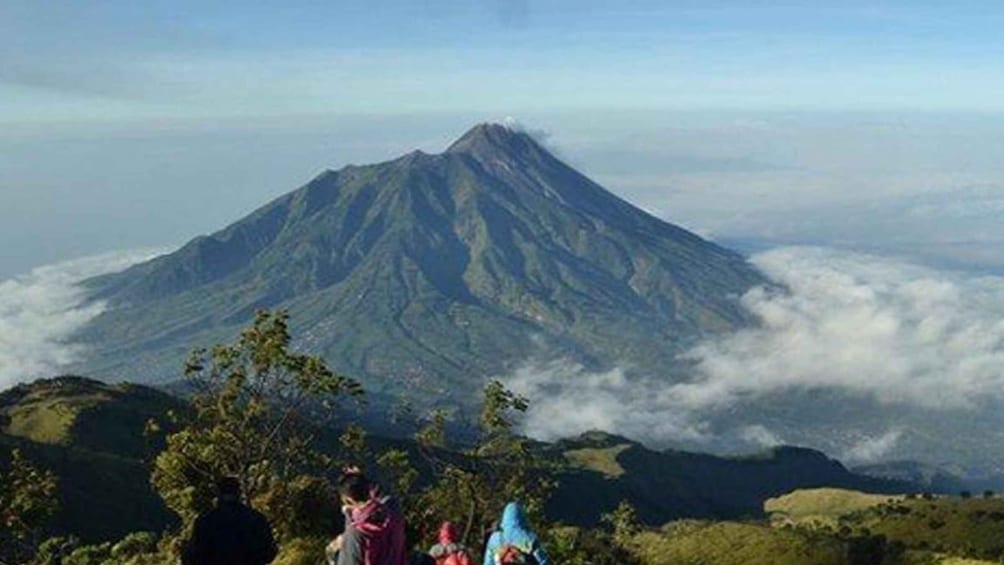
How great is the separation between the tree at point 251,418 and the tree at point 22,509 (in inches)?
146

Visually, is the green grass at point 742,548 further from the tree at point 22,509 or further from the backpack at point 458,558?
the backpack at point 458,558

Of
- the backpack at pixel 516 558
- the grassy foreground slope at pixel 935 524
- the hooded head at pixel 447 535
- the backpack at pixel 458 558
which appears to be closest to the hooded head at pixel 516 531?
the backpack at pixel 516 558

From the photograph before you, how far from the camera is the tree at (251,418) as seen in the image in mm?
35719

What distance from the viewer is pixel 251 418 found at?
36.8 meters

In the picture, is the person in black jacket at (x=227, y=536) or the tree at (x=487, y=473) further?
the tree at (x=487, y=473)

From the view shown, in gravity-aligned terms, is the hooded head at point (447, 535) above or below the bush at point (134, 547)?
above

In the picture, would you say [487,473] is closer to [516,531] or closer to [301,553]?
[301,553]

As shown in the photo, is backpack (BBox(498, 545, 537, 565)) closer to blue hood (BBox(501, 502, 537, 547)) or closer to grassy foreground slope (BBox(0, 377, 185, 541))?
blue hood (BBox(501, 502, 537, 547))

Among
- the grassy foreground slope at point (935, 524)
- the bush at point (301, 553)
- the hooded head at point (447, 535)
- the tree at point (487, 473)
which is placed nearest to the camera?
the hooded head at point (447, 535)

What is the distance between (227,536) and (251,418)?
21.7 metres

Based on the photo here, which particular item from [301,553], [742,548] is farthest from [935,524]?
[301,553]

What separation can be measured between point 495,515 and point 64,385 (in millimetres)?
165052

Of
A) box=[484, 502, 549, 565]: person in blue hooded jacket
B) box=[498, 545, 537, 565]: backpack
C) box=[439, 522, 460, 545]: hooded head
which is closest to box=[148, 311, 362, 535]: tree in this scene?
box=[439, 522, 460, 545]: hooded head

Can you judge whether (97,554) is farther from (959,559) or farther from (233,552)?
(959,559)
